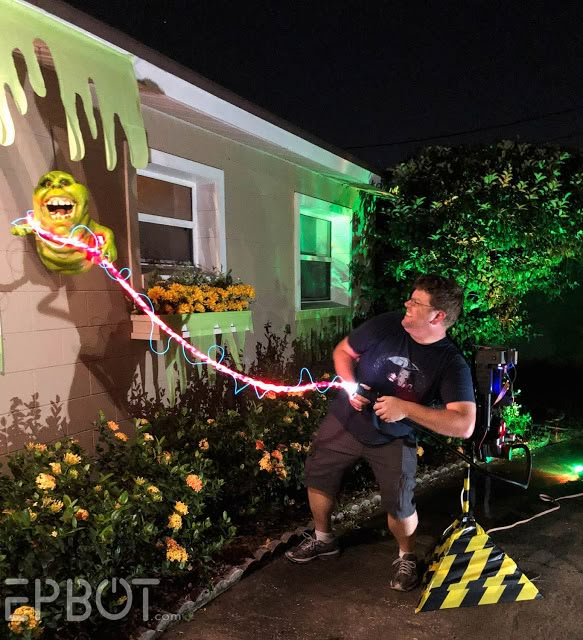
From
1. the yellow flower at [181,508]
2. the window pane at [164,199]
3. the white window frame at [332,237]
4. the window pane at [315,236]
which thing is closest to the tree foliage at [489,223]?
the white window frame at [332,237]

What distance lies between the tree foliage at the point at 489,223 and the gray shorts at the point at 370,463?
3.86 meters

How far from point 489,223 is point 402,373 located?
3813 millimetres

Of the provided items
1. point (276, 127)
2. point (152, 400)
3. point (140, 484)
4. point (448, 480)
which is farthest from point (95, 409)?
point (448, 480)

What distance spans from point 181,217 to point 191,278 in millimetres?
907

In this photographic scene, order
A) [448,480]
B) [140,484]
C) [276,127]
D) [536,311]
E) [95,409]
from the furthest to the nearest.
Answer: [536,311]
[448,480]
[276,127]
[95,409]
[140,484]

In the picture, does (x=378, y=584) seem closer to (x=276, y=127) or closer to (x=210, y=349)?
(x=210, y=349)

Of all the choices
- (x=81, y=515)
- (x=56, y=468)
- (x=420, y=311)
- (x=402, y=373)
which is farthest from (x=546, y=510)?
(x=56, y=468)

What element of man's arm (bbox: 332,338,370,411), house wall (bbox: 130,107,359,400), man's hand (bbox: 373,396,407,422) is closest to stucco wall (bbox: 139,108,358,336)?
house wall (bbox: 130,107,359,400)

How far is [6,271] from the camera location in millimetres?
3533

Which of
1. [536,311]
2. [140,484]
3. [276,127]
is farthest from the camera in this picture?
[536,311]

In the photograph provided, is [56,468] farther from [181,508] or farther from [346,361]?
[346,361]

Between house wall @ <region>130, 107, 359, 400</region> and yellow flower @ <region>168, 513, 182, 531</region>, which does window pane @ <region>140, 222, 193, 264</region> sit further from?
yellow flower @ <region>168, 513, 182, 531</region>

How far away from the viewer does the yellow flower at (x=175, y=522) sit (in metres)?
3.11

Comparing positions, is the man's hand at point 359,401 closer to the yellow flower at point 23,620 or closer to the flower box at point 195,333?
the flower box at point 195,333
